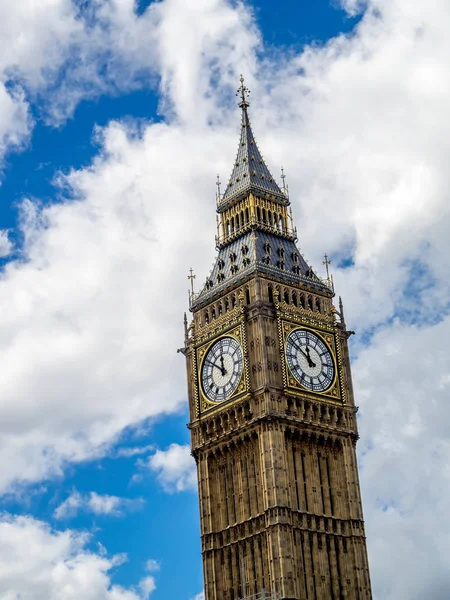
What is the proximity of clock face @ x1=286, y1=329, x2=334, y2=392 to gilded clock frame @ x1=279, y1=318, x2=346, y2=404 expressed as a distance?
1.04 feet

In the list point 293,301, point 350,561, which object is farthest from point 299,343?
point 350,561

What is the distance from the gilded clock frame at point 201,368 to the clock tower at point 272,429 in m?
0.11

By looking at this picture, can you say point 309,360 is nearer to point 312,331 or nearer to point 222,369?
point 312,331

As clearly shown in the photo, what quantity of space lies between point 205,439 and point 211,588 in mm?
13383

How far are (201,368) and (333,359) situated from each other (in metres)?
12.2

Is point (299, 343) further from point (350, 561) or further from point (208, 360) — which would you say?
point (350, 561)

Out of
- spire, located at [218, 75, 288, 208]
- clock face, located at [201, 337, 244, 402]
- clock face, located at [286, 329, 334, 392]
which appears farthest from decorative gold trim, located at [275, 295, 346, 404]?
spire, located at [218, 75, 288, 208]

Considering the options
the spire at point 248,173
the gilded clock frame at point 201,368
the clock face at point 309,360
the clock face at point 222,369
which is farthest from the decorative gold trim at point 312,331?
the spire at point 248,173

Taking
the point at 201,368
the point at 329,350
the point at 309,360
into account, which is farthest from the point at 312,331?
the point at 201,368

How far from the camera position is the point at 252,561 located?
362 feet

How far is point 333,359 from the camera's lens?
119 meters

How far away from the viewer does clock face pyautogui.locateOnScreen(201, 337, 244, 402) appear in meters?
117

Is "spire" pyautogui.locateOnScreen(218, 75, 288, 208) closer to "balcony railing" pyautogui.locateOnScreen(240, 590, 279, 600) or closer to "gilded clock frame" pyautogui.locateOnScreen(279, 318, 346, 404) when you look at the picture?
"gilded clock frame" pyautogui.locateOnScreen(279, 318, 346, 404)

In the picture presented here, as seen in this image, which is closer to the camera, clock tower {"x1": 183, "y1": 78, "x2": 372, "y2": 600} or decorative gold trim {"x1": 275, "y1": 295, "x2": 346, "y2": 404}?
clock tower {"x1": 183, "y1": 78, "x2": 372, "y2": 600}
